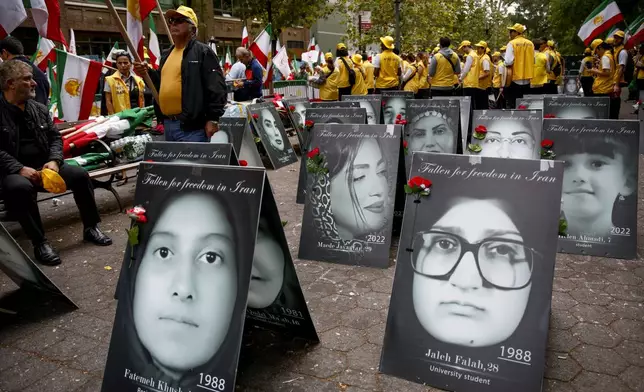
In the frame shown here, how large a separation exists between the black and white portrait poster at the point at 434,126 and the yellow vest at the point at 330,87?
4513mm

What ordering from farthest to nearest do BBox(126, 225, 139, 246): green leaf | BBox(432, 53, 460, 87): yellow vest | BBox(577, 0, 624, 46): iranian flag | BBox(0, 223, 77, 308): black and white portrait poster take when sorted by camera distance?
A: 1. BBox(432, 53, 460, 87): yellow vest
2. BBox(577, 0, 624, 46): iranian flag
3. BBox(0, 223, 77, 308): black and white portrait poster
4. BBox(126, 225, 139, 246): green leaf

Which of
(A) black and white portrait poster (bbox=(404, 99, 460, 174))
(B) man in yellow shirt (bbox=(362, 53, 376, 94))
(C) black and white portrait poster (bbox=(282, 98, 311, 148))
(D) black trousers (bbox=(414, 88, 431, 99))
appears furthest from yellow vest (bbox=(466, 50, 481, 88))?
(A) black and white portrait poster (bbox=(404, 99, 460, 174))

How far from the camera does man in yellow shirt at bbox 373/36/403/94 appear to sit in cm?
1180

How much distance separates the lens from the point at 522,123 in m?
5.38

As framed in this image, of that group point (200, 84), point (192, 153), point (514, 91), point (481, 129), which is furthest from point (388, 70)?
point (192, 153)

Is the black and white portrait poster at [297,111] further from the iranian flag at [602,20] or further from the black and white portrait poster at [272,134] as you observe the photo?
the iranian flag at [602,20]

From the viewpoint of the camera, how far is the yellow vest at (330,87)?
35.3 ft

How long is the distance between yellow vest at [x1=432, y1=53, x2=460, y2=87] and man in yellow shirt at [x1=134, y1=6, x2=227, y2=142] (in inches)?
301

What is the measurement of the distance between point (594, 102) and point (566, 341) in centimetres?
478

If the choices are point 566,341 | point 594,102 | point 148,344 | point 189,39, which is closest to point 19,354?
point 148,344

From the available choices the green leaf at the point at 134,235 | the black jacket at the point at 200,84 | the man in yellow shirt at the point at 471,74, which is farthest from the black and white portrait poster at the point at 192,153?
the man in yellow shirt at the point at 471,74

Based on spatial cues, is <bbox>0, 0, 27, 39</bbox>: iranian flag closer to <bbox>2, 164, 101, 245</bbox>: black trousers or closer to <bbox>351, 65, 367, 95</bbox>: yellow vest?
<bbox>2, 164, 101, 245</bbox>: black trousers

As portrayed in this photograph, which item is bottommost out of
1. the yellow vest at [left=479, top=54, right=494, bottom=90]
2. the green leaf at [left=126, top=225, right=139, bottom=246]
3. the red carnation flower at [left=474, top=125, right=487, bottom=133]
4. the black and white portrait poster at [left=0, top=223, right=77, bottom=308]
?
the black and white portrait poster at [left=0, top=223, right=77, bottom=308]

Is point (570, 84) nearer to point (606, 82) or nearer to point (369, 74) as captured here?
point (606, 82)
